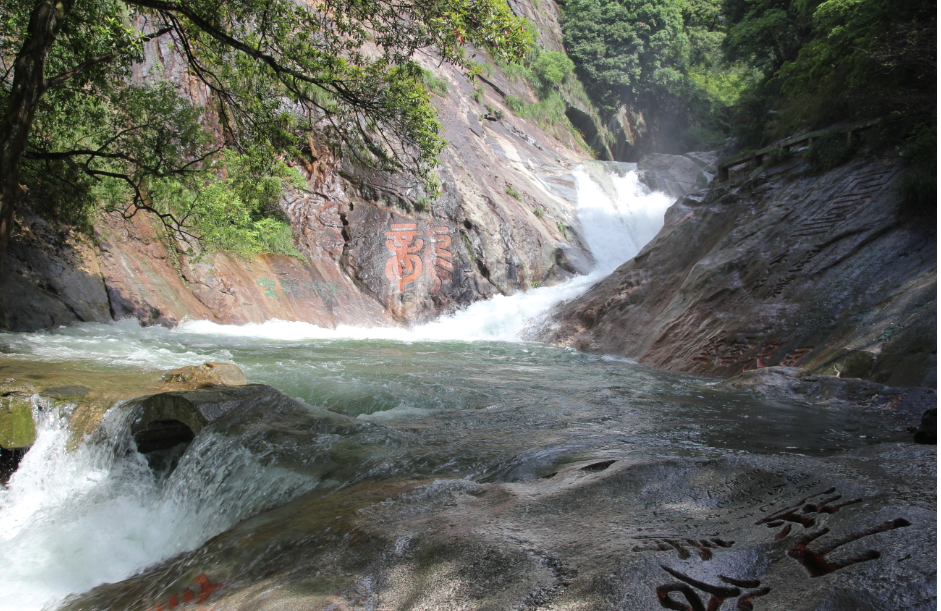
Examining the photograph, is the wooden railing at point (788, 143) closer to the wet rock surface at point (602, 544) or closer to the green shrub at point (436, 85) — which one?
the wet rock surface at point (602, 544)

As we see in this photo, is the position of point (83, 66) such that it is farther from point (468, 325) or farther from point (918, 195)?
point (468, 325)

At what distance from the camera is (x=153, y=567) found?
3.24m

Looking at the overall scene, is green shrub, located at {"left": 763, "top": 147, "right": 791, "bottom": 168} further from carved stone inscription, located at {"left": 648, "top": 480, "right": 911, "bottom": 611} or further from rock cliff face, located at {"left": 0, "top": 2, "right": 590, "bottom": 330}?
carved stone inscription, located at {"left": 648, "top": 480, "right": 911, "bottom": 611}

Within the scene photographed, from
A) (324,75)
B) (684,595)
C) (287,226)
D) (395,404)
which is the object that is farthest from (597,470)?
(287,226)

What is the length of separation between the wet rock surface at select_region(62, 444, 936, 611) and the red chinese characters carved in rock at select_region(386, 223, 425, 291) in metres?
13.8

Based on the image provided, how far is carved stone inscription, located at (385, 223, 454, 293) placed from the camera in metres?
16.8

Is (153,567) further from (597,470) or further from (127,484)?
(597,470)

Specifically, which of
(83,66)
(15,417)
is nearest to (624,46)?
(83,66)

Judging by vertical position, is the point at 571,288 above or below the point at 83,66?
below

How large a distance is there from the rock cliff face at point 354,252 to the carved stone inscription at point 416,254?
0.04 m

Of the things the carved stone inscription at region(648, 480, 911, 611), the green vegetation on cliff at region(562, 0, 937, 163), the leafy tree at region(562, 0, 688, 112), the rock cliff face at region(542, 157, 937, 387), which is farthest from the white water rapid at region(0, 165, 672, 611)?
the leafy tree at region(562, 0, 688, 112)

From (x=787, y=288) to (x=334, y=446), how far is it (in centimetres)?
768

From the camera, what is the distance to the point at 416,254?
17.3 metres

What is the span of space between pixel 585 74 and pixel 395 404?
115 feet
